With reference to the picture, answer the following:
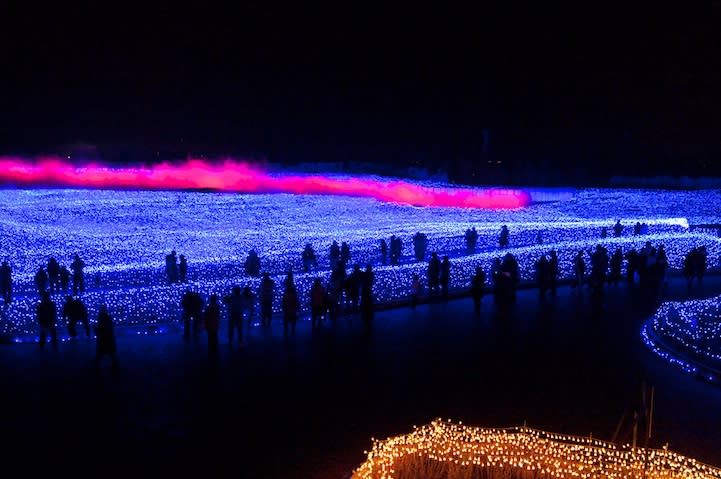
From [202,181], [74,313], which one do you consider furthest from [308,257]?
[202,181]

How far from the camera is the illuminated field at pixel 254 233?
21.4 meters

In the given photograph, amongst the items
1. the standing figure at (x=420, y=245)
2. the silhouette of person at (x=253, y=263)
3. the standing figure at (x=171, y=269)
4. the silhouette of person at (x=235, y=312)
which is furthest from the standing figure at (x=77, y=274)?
the standing figure at (x=420, y=245)

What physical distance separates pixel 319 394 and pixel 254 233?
19473 millimetres

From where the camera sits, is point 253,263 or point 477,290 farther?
point 253,263

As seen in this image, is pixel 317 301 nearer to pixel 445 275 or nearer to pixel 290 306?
pixel 290 306

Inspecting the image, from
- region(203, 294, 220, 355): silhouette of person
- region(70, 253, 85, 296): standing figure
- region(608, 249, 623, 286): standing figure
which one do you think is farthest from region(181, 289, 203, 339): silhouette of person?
region(608, 249, 623, 286): standing figure

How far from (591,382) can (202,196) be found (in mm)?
28013

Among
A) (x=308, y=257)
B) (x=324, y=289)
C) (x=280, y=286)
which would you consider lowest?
(x=280, y=286)

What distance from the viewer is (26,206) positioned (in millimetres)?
34312

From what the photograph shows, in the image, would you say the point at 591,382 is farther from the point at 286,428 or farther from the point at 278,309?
→ the point at 278,309

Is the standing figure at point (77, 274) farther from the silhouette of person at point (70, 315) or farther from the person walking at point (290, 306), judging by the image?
the person walking at point (290, 306)

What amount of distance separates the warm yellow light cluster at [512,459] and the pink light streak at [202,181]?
1112 inches

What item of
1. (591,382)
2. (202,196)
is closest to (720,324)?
(591,382)

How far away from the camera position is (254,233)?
101 feet
